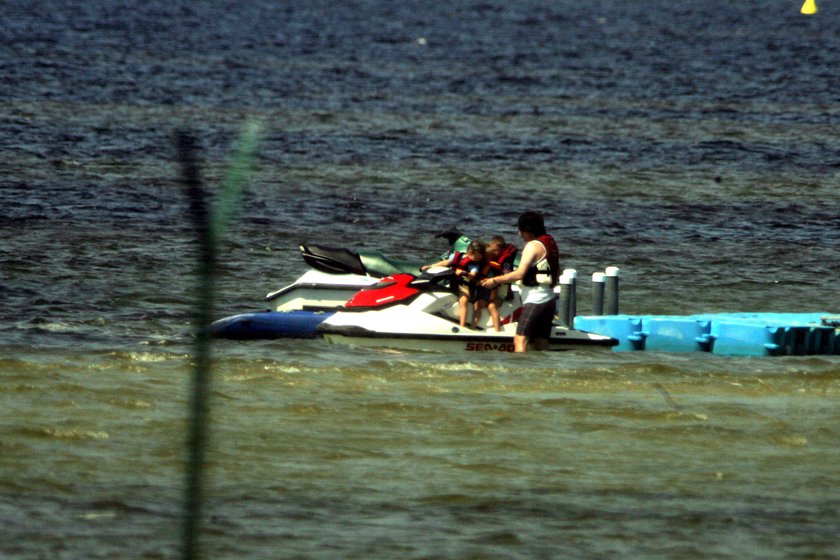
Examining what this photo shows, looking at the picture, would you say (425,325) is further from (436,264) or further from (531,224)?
(531,224)

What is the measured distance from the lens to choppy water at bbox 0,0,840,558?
32.2ft

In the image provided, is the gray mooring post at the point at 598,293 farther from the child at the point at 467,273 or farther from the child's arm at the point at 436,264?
the child at the point at 467,273

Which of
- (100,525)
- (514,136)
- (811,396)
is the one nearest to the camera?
(100,525)

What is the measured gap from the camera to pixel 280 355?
50.5ft

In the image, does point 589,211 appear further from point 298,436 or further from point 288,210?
point 298,436

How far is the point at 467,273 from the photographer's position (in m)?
15.5

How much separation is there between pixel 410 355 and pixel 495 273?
3.83 feet

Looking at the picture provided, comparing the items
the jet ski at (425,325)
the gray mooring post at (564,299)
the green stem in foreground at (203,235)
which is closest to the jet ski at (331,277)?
the jet ski at (425,325)

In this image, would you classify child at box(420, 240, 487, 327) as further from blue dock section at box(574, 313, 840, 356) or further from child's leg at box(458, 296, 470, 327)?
blue dock section at box(574, 313, 840, 356)

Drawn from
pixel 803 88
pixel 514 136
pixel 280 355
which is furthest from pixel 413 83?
pixel 280 355

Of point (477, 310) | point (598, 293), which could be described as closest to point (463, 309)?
point (477, 310)

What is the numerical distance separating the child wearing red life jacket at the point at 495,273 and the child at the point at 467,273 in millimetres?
77

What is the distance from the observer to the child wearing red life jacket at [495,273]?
1546cm

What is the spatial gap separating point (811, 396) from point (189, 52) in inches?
2303
